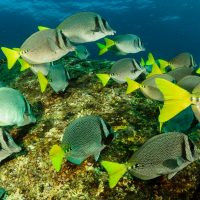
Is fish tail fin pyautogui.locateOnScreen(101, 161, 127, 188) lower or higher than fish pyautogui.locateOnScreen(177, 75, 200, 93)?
lower

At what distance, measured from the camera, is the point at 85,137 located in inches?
103

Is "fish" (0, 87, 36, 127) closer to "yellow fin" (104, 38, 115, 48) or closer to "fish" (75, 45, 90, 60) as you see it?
"yellow fin" (104, 38, 115, 48)

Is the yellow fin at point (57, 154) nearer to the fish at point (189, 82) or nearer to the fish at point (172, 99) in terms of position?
the fish at point (172, 99)

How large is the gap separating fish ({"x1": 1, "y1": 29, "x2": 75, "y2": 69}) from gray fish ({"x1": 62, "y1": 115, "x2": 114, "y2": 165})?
4.13ft

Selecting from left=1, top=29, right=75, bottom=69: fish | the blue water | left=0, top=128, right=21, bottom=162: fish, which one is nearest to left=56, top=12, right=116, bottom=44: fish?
left=1, top=29, right=75, bottom=69: fish

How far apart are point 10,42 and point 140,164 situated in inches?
1859

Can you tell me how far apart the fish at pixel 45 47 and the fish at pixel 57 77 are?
47cm

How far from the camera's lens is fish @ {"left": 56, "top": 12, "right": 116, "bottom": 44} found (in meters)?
3.88

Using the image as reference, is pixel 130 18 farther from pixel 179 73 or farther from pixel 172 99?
pixel 172 99

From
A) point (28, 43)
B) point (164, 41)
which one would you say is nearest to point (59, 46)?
point (28, 43)

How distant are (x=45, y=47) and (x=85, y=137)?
1531 mm

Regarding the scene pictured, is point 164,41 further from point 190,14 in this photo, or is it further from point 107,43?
point 107,43

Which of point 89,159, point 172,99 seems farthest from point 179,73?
point 172,99

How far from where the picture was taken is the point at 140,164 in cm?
247
